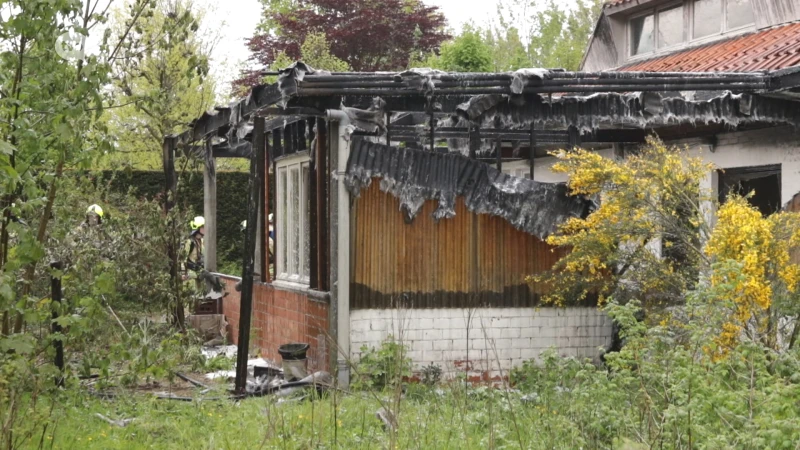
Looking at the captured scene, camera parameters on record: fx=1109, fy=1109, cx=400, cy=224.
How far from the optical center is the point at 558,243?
11.2m

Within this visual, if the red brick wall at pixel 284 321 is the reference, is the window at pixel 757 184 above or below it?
above

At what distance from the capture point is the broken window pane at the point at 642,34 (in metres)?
18.6

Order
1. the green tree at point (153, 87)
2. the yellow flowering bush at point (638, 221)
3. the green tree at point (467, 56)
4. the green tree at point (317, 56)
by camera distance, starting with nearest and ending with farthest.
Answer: the yellow flowering bush at point (638, 221) → the green tree at point (153, 87) → the green tree at point (467, 56) → the green tree at point (317, 56)

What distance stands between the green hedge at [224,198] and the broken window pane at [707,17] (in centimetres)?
1285

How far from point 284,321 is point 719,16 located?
26.9ft

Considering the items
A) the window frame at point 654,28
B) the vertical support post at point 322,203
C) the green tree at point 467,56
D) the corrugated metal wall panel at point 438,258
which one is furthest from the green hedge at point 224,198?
the corrugated metal wall panel at point 438,258

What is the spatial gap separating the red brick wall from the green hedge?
10.6 m

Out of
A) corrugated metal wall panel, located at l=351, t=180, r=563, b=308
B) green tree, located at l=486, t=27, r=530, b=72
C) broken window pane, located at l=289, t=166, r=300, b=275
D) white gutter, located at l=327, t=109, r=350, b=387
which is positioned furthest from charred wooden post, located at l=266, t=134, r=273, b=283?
green tree, located at l=486, t=27, r=530, b=72

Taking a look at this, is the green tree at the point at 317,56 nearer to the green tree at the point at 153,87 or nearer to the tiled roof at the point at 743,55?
the green tree at the point at 153,87

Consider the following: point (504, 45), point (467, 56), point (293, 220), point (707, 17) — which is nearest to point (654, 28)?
point (707, 17)

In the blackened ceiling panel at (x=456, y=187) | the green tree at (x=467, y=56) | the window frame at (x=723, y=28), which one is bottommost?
the blackened ceiling panel at (x=456, y=187)

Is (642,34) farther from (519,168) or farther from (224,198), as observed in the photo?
(224,198)

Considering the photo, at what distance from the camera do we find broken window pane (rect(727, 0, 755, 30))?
634 inches

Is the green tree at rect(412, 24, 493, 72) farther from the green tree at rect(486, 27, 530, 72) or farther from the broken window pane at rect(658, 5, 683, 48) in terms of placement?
the green tree at rect(486, 27, 530, 72)
